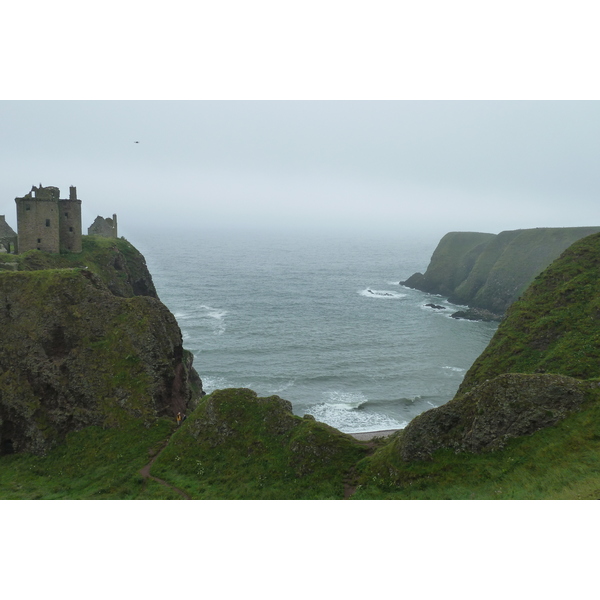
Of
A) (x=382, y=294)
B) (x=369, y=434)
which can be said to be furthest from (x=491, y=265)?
(x=369, y=434)

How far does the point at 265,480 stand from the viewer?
27328 mm

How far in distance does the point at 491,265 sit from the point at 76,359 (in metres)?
136

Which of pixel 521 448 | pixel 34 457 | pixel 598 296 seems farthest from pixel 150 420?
pixel 598 296

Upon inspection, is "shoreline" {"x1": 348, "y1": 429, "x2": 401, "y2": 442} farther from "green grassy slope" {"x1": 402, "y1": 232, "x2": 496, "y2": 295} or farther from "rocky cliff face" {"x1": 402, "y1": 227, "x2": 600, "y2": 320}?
"green grassy slope" {"x1": 402, "y1": 232, "x2": 496, "y2": 295}

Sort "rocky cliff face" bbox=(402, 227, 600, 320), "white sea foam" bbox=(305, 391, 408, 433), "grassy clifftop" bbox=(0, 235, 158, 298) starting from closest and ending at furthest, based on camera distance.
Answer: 1. "grassy clifftop" bbox=(0, 235, 158, 298)
2. "white sea foam" bbox=(305, 391, 408, 433)
3. "rocky cliff face" bbox=(402, 227, 600, 320)

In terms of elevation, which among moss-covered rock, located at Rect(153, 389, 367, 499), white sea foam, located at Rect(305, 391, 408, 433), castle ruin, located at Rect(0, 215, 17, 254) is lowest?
white sea foam, located at Rect(305, 391, 408, 433)

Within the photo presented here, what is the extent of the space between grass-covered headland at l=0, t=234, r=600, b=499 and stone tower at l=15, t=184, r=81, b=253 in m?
30.5

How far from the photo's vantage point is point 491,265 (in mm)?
147375

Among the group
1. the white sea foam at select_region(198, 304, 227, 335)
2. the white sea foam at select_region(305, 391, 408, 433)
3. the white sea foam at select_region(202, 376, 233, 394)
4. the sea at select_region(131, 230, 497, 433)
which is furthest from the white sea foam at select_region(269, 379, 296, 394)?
the white sea foam at select_region(198, 304, 227, 335)

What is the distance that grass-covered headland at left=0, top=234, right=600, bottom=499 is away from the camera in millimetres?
22578

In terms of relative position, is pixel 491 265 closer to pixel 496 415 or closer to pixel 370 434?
pixel 370 434

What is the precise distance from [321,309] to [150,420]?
93.6 m

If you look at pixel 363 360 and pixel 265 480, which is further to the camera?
pixel 363 360

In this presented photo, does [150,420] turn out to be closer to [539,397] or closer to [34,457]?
[34,457]
